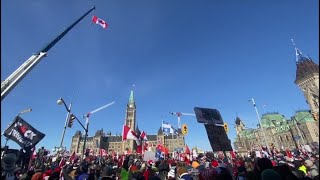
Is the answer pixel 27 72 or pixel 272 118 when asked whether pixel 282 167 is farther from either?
pixel 272 118

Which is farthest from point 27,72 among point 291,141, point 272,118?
point 272,118

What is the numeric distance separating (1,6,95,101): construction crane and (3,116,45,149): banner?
6234 millimetres

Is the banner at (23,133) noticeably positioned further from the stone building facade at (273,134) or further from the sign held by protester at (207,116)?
the stone building facade at (273,134)

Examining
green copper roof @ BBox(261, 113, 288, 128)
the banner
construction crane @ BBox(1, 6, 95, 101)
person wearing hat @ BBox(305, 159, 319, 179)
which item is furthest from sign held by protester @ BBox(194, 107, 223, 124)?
green copper roof @ BBox(261, 113, 288, 128)

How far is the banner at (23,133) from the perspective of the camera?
16.3 m

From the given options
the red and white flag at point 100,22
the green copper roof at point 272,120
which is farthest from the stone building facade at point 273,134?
the red and white flag at point 100,22

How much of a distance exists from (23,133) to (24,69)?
7010 mm

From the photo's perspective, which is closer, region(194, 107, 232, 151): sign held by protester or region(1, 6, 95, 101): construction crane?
region(194, 107, 232, 151): sign held by protester

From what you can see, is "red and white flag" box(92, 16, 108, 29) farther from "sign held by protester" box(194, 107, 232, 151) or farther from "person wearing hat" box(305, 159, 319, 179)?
"person wearing hat" box(305, 159, 319, 179)

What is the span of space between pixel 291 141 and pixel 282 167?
123201 mm

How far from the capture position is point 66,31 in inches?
664

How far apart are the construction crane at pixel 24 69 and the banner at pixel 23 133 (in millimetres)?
6234

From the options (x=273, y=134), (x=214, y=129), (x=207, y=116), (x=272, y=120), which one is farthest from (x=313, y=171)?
(x=272, y=120)

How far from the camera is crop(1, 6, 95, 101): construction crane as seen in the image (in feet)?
33.4
